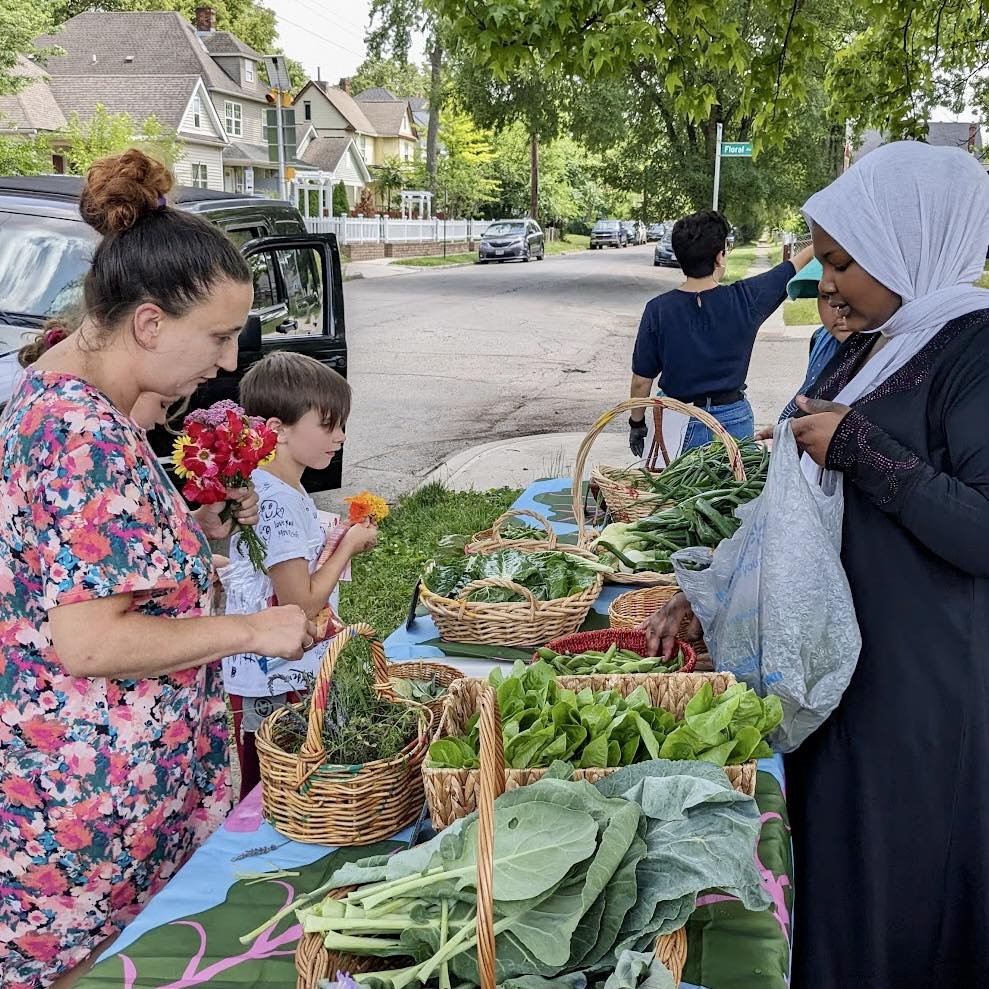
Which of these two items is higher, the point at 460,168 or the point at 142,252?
the point at 460,168

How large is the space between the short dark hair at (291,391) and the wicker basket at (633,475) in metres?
1.20

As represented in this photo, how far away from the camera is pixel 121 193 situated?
1835 mm

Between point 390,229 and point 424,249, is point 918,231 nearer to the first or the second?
point 390,229

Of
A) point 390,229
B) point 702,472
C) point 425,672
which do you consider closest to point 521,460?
point 702,472

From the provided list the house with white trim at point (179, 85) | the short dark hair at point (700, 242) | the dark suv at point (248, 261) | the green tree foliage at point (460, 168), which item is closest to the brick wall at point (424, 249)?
the house with white trim at point (179, 85)

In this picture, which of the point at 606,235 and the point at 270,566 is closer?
the point at 270,566

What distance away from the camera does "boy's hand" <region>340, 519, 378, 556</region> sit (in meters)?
2.68

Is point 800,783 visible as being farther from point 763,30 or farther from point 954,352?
point 763,30

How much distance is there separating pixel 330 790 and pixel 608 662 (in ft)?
→ 2.78

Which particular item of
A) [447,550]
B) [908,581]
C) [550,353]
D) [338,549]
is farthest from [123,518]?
[550,353]

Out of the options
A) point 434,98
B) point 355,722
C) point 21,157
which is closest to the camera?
point 355,722

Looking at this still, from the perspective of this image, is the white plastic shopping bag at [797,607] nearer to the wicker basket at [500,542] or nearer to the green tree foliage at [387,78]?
the wicker basket at [500,542]

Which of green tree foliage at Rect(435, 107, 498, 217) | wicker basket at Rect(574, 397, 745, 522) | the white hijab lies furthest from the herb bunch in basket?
green tree foliage at Rect(435, 107, 498, 217)

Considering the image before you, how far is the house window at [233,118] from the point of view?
154 feet
